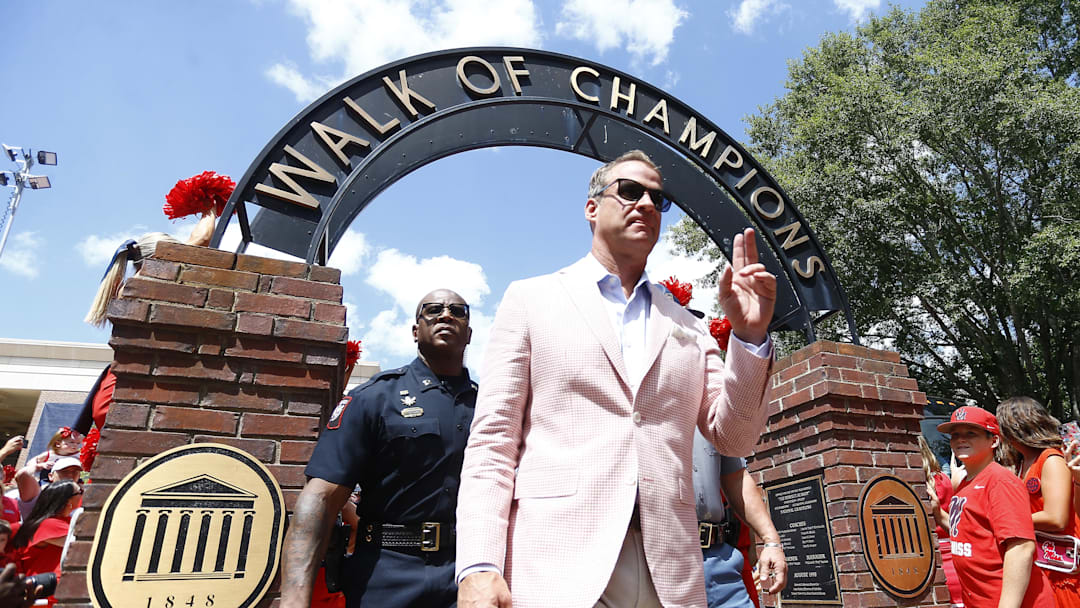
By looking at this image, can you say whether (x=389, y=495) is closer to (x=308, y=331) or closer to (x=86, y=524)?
(x=308, y=331)

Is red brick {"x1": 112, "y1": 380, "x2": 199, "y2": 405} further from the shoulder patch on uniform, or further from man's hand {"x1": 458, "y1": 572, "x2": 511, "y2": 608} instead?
man's hand {"x1": 458, "y1": 572, "x2": 511, "y2": 608}

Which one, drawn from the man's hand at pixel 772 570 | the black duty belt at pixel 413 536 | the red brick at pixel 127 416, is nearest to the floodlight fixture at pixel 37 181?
the red brick at pixel 127 416

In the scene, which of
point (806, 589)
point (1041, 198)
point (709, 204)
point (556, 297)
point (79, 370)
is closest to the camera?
point (556, 297)

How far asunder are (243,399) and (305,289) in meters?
0.60

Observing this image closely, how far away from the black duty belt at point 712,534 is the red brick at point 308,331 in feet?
6.42

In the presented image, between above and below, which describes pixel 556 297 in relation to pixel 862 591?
above

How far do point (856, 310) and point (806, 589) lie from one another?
11.6 m

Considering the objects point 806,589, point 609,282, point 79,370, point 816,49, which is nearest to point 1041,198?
point 816,49

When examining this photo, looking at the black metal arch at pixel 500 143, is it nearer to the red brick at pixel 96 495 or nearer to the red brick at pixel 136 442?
the red brick at pixel 136 442

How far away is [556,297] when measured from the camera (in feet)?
5.69

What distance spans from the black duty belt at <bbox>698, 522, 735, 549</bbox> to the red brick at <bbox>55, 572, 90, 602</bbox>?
102 inches

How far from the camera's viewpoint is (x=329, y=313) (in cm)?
314

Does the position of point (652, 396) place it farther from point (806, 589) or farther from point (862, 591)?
point (806, 589)

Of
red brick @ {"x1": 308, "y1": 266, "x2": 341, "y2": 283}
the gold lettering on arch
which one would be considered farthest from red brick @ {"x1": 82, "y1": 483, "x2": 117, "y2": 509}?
the gold lettering on arch
